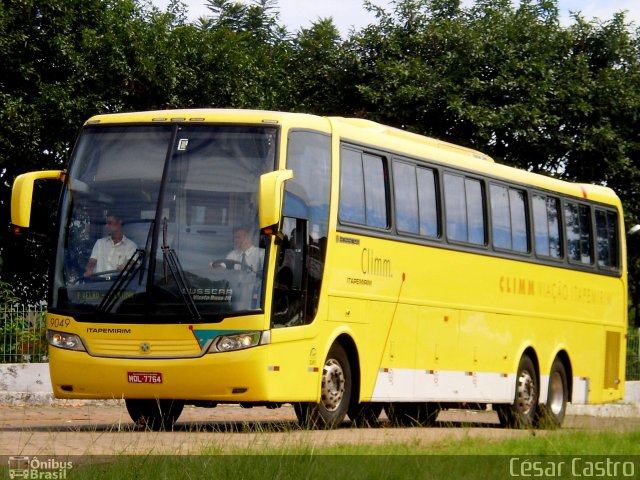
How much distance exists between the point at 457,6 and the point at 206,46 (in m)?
8.01

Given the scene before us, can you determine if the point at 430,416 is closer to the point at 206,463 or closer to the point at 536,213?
the point at 536,213

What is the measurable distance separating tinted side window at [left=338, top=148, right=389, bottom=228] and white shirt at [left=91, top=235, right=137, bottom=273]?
2491mm

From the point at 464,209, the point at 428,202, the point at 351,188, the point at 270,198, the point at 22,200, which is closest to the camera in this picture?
the point at 270,198

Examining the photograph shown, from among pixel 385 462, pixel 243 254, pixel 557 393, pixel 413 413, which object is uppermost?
pixel 243 254

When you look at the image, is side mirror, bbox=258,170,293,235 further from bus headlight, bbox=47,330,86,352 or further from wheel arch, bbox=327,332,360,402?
wheel arch, bbox=327,332,360,402

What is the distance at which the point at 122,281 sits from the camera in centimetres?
1517

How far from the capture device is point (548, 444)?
1307 centimetres

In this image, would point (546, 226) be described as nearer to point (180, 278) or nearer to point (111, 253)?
point (180, 278)

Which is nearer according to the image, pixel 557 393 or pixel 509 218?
pixel 509 218

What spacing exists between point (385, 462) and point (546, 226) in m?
11.9

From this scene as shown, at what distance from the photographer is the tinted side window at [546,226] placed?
21531 mm

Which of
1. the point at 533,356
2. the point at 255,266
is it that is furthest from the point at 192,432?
the point at 533,356

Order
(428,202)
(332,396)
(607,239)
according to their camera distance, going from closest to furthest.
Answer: (332,396), (428,202), (607,239)

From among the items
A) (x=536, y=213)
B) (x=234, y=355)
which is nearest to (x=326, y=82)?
(x=536, y=213)
